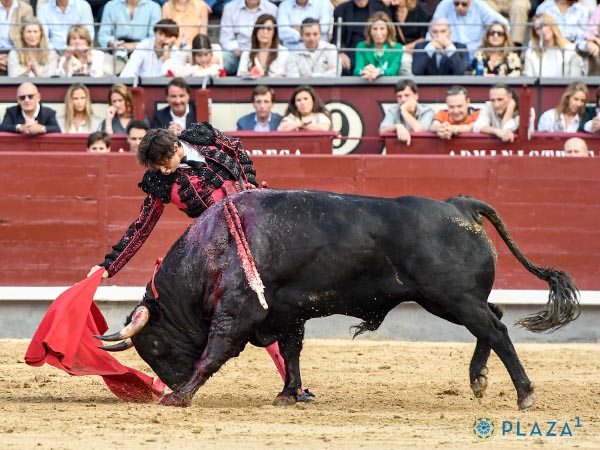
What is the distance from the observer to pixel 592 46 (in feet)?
34.2

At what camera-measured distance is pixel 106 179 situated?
9586 millimetres

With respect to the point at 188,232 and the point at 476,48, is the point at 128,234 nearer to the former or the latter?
the point at 188,232

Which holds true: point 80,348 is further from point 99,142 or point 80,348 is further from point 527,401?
point 99,142

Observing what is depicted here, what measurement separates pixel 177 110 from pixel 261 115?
62 centimetres

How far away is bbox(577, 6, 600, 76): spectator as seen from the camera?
34.2ft

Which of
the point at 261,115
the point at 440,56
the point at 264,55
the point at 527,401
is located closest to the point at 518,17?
the point at 440,56

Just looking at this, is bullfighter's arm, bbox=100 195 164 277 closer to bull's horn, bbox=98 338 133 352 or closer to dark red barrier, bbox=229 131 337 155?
bull's horn, bbox=98 338 133 352

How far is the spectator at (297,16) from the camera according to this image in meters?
10.7

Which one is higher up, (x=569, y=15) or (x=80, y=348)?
(x=569, y=15)

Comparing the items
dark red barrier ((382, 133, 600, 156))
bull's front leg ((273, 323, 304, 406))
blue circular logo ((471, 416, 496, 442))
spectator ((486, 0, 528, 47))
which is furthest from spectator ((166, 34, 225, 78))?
blue circular logo ((471, 416, 496, 442))

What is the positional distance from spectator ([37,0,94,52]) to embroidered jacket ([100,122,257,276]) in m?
4.65

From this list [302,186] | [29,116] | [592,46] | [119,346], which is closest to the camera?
[119,346]

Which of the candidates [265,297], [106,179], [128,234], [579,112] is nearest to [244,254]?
[265,297]

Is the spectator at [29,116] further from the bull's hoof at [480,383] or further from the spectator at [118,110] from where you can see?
the bull's hoof at [480,383]
